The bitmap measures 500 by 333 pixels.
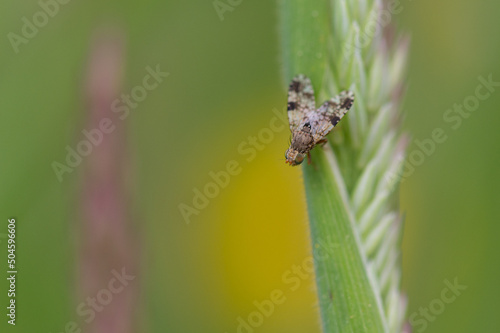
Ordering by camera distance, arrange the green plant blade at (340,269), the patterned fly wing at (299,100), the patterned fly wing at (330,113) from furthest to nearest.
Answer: the patterned fly wing at (299,100), the patterned fly wing at (330,113), the green plant blade at (340,269)

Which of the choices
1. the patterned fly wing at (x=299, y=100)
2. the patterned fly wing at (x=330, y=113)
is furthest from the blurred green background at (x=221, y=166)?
the patterned fly wing at (x=330, y=113)

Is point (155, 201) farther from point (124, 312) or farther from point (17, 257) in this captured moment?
point (124, 312)

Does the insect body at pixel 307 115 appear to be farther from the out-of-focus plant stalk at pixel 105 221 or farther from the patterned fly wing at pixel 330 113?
the out-of-focus plant stalk at pixel 105 221

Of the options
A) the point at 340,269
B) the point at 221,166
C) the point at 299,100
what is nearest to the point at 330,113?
the point at 299,100

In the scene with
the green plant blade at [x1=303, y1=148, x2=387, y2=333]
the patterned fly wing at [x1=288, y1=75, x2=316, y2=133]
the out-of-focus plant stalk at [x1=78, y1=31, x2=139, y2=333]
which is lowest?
the green plant blade at [x1=303, y1=148, x2=387, y2=333]

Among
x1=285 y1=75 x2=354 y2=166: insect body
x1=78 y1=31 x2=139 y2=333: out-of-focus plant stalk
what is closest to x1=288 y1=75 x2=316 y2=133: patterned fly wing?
x1=285 y1=75 x2=354 y2=166: insect body

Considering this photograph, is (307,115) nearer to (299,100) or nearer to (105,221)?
(299,100)

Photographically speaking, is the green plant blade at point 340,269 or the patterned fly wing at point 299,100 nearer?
the green plant blade at point 340,269

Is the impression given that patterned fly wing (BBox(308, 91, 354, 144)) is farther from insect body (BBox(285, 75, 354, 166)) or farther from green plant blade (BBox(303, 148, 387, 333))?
green plant blade (BBox(303, 148, 387, 333))
